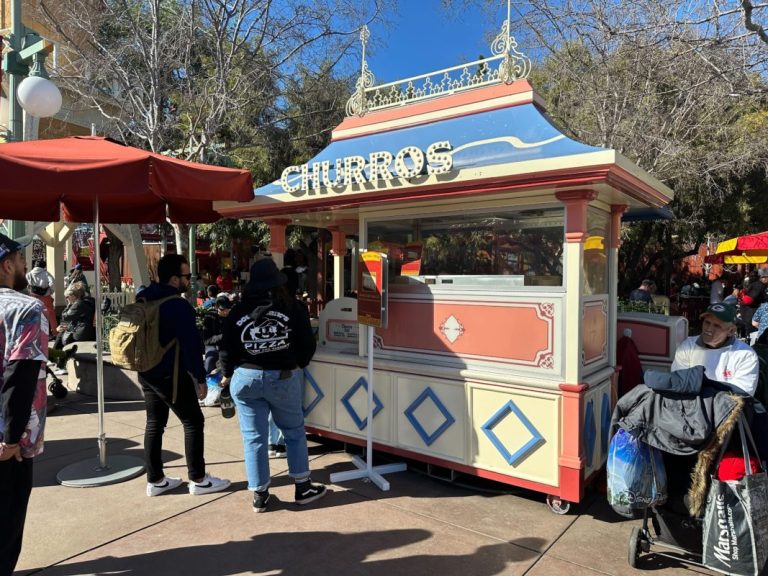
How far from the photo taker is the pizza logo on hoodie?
3.61 meters

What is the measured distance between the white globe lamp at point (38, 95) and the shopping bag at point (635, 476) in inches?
249

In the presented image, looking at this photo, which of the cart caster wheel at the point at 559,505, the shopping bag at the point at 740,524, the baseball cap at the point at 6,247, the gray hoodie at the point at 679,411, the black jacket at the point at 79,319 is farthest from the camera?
the black jacket at the point at 79,319

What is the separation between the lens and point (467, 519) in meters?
3.65

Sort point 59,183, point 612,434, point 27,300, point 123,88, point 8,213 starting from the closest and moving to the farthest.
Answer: point 27,300
point 612,434
point 59,183
point 8,213
point 123,88

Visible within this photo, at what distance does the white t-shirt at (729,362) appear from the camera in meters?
3.38

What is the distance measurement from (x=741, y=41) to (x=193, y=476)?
7730 millimetres

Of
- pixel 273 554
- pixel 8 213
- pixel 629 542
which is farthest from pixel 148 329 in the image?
pixel 629 542

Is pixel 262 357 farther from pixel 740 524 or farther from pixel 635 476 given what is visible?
pixel 740 524

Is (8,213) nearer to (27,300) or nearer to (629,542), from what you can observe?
(27,300)

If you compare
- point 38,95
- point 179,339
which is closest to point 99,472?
point 179,339

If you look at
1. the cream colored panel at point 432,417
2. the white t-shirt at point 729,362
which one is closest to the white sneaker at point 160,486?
the cream colored panel at point 432,417

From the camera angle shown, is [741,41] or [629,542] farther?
[741,41]

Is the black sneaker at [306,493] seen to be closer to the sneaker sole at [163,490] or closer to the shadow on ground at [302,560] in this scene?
the shadow on ground at [302,560]

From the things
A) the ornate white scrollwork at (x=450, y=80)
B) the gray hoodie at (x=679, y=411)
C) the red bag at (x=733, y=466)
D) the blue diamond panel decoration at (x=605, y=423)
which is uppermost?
the ornate white scrollwork at (x=450, y=80)
